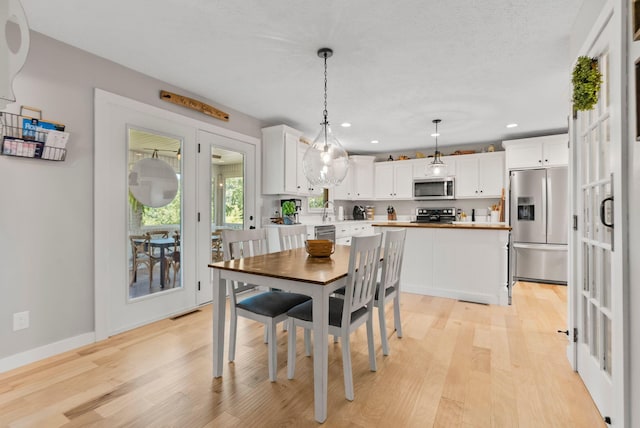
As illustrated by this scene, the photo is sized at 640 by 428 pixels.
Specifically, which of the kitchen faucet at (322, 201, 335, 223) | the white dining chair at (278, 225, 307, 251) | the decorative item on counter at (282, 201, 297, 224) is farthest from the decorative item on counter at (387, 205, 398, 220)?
the white dining chair at (278, 225, 307, 251)

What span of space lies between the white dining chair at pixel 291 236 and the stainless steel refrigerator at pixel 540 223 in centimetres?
329

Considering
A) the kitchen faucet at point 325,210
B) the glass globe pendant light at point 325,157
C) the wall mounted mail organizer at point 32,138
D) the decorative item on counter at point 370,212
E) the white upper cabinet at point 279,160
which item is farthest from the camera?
the decorative item on counter at point 370,212

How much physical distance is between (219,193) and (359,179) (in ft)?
11.4

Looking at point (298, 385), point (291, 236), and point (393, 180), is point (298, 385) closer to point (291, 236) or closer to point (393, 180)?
point (291, 236)

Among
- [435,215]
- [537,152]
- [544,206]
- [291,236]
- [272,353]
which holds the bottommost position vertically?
[272,353]

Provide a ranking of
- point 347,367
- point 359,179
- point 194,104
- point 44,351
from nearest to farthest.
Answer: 1. point 347,367
2. point 44,351
3. point 194,104
4. point 359,179

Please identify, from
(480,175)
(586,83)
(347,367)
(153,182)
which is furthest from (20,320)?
(480,175)

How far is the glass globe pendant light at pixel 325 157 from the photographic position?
2.51 metres

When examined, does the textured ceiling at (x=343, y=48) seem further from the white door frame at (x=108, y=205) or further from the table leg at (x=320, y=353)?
the table leg at (x=320, y=353)

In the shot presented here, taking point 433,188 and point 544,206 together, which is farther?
point 433,188

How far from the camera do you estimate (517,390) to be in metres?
1.91

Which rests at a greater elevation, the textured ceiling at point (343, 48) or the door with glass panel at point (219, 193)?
the textured ceiling at point (343, 48)

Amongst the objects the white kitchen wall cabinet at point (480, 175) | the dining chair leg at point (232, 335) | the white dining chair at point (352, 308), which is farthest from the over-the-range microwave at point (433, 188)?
the dining chair leg at point (232, 335)

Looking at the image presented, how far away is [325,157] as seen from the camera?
250 centimetres
